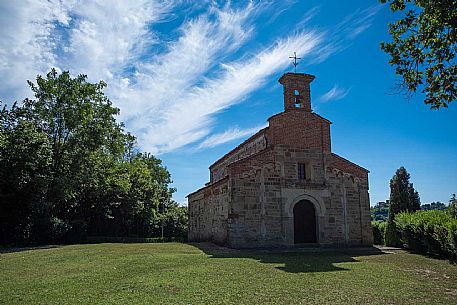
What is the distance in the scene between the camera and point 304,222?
21672 millimetres

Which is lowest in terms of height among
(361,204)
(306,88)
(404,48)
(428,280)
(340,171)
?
(428,280)

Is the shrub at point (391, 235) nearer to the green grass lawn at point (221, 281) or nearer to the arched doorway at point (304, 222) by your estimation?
the arched doorway at point (304, 222)

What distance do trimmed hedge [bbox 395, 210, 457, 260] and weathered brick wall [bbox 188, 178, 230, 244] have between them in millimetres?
10157

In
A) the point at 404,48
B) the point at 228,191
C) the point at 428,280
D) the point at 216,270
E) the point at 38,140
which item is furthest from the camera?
the point at 38,140

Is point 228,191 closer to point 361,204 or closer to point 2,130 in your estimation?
point 361,204

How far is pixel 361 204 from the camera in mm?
22734

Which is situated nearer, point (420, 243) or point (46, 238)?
point (420, 243)

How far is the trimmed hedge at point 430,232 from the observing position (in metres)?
15.1

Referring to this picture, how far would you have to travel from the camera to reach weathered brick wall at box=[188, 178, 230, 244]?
21.7 metres

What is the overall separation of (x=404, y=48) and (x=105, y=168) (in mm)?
27601

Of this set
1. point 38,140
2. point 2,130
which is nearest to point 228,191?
point 38,140

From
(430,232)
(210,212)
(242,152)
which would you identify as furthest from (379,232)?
(210,212)

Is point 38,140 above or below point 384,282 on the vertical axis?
above

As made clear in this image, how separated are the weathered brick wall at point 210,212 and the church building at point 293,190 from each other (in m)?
0.07
